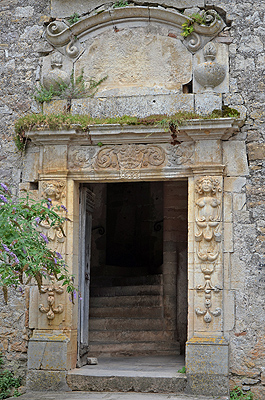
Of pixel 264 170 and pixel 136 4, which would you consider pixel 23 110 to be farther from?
pixel 264 170

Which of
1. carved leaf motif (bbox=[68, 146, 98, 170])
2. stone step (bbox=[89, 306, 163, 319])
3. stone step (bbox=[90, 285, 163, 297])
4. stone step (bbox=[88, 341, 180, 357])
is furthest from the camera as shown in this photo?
stone step (bbox=[90, 285, 163, 297])

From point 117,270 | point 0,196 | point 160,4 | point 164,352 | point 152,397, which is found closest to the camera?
point 0,196

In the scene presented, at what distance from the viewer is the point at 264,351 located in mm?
5516

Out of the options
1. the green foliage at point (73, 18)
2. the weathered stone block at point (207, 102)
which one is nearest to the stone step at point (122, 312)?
the weathered stone block at point (207, 102)

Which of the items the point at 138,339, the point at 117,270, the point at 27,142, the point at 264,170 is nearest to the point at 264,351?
the point at 264,170

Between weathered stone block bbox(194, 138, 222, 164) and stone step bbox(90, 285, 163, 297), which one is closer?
weathered stone block bbox(194, 138, 222, 164)

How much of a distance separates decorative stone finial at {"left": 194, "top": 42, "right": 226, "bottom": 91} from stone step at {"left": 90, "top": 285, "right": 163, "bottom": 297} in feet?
10.8

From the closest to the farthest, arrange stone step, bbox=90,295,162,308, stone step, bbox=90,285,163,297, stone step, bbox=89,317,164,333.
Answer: stone step, bbox=89,317,164,333, stone step, bbox=90,295,162,308, stone step, bbox=90,285,163,297

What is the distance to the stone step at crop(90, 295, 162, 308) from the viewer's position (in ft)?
26.5

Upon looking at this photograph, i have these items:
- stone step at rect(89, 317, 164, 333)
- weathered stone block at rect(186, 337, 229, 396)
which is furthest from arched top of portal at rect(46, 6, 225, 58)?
stone step at rect(89, 317, 164, 333)

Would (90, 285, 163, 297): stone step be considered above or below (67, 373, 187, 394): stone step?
above

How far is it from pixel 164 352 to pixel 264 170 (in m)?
2.85

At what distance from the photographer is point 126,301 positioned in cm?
820

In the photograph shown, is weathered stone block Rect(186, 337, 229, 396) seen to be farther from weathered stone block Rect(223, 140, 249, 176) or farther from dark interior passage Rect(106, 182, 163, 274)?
dark interior passage Rect(106, 182, 163, 274)
